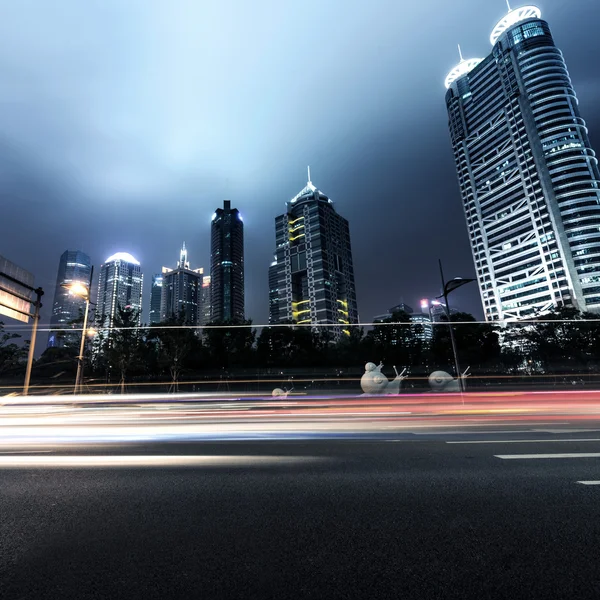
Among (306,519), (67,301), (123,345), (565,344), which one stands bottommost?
(306,519)

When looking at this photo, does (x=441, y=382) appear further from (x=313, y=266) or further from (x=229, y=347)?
(x=313, y=266)

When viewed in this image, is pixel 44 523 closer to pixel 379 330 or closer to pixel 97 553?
pixel 97 553

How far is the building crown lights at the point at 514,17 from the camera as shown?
143 meters

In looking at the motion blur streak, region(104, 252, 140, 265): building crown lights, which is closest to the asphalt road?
the motion blur streak

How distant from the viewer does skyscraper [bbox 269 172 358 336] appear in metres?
161

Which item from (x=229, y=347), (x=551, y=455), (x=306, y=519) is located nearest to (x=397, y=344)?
(x=229, y=347)

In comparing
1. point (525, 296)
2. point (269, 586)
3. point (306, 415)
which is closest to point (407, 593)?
point (269, 586)

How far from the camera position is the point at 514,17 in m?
148

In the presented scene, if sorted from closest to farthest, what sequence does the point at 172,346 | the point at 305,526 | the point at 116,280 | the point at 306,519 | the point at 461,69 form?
the point at 305,526 < the point at 306,519 < the point at 172,346 < the point at 116,280 < the point at 461,69

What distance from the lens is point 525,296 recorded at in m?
126

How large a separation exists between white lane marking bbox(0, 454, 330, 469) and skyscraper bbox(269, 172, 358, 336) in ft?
477

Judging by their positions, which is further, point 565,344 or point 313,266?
point 313,266

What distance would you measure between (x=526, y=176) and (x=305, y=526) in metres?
163

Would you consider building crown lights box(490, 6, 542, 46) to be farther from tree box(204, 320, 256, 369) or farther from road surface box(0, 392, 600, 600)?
road surface box(0, 392, 600, 600)
